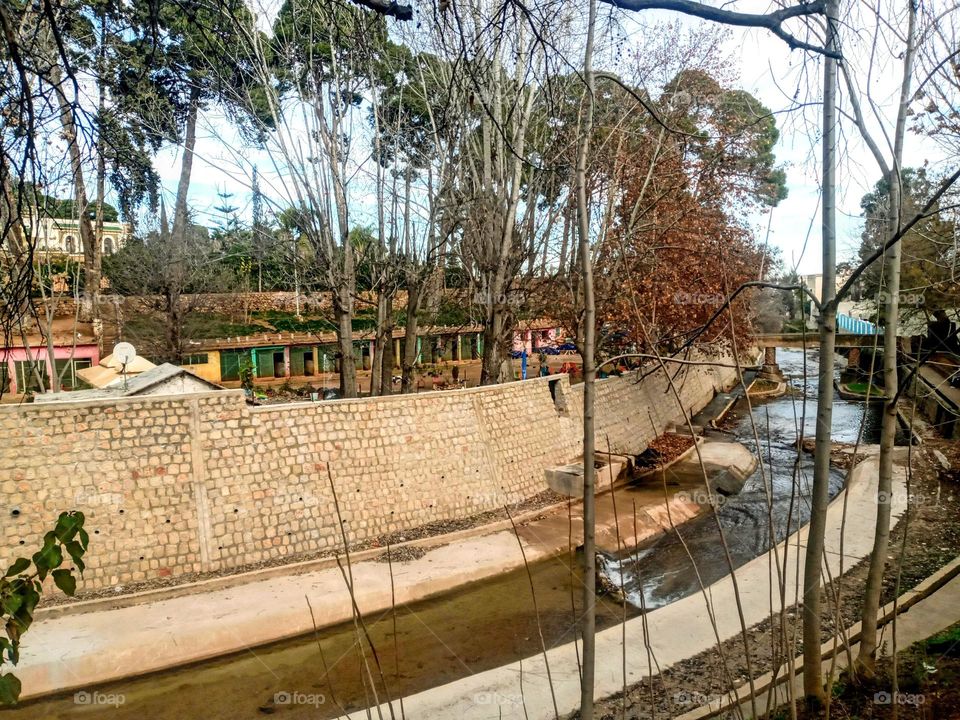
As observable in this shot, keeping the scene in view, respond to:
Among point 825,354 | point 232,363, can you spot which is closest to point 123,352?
point 825,354

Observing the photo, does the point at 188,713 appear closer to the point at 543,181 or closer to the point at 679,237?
the point at 543,181

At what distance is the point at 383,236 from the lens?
46.7ft

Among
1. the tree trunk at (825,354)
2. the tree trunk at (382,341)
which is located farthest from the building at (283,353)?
the tree trunk at (825,354)

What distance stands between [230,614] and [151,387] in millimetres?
3984

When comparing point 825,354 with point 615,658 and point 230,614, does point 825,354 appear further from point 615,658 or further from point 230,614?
point 230,614

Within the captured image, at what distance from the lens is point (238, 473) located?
28.9 feet

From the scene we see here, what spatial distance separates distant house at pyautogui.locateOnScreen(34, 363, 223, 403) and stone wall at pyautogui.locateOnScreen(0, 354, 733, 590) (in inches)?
40.1

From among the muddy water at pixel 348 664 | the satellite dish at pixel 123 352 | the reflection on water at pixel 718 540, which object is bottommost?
the muddy water at pixel 348 664

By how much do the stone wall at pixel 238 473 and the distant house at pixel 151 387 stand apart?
1.02 m

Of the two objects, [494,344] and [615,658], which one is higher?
[494,344]

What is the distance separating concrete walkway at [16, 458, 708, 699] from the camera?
21.3 ft

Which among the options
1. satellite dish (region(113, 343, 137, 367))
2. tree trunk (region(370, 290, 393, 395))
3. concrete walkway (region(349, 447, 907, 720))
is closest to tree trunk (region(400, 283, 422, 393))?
tree trunk (region(370, 290, 393, 395))

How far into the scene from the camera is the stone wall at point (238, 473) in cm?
772

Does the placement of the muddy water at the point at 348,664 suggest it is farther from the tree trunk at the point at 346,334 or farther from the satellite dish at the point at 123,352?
the tree trunk at the point at 346,334
